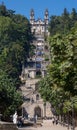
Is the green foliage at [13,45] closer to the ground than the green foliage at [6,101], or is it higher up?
higher up

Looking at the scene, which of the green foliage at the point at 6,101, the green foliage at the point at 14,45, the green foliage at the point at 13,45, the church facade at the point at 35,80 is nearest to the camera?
the green foliage at the point at 6,101

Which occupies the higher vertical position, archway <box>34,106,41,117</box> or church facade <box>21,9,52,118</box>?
church facade <box>21,9,52,118</box>

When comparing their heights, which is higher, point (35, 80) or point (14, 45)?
point (14, 45)

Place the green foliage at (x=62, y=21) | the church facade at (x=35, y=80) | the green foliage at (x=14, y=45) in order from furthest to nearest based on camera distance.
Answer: the green foliage at (x=62, y=21) → the green foliage at (x=14, y=45) → the church facade at (x=35, y=80)

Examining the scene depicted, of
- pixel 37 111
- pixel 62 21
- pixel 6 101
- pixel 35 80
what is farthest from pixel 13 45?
pixel 6 101

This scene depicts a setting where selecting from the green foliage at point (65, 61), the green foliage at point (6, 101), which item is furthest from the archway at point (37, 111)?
the green foliage at point (65, 61)

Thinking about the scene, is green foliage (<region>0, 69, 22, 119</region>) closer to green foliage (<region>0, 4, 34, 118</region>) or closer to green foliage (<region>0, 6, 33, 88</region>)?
green foliage (<region>0, 4, 34, 118</region>)

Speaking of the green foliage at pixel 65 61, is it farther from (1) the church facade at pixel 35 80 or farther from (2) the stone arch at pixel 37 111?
(2) the stone arch at pixel 37 111

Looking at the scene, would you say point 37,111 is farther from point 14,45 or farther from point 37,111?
point 14,45

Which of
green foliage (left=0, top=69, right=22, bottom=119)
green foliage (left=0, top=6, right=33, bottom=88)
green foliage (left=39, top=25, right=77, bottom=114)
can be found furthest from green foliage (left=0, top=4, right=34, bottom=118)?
green foliage (left=39, top=25, right=77, bottom=114)

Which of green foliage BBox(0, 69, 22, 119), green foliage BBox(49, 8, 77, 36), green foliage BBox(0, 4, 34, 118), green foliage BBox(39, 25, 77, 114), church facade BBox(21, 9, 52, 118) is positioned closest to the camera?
green foliage BBox(39, 25, 77, 114)

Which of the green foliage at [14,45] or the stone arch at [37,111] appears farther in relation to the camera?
the green foliage at [14,45]

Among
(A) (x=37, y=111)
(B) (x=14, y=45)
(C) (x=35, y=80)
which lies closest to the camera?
(A) (x=37, y=111)

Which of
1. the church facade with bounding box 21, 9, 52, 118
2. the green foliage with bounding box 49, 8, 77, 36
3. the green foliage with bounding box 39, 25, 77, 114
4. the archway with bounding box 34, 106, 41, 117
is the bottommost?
the green foliage with bounding box 39, 25, 77, 114
